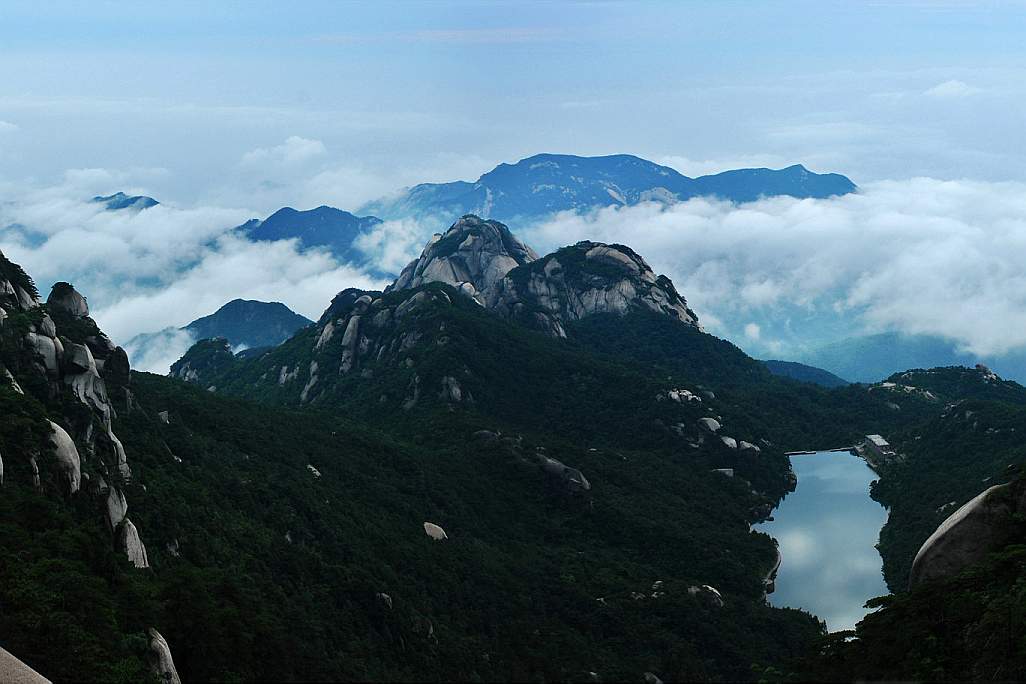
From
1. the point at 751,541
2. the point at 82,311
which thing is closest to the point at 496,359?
the point at 751,541

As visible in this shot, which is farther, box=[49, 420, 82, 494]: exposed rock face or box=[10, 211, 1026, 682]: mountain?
box=[49, 420, 82, 494]: exposed rock face

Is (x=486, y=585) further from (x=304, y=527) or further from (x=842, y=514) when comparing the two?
(x=842, y=514)

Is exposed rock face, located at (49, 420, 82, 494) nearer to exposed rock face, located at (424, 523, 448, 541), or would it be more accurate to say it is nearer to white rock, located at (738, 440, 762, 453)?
Result: exposed rock face, located at (424, 523, 448, 541)

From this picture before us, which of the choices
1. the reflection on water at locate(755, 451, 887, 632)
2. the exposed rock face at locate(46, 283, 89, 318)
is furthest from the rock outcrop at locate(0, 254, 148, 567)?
the reflection on water at locate(755, 451, 887, 632)

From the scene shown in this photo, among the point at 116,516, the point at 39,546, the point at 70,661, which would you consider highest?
the point at 116,516

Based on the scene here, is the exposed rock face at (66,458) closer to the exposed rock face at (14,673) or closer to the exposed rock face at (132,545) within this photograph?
the exposed rock face at (132,545)

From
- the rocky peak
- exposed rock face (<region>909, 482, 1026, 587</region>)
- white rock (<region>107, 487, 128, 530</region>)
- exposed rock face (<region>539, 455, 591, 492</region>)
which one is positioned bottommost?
exposed rock face (<region>909, 482, 1026, 587</region>)

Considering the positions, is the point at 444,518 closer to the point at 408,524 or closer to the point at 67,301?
the point at 408,524
